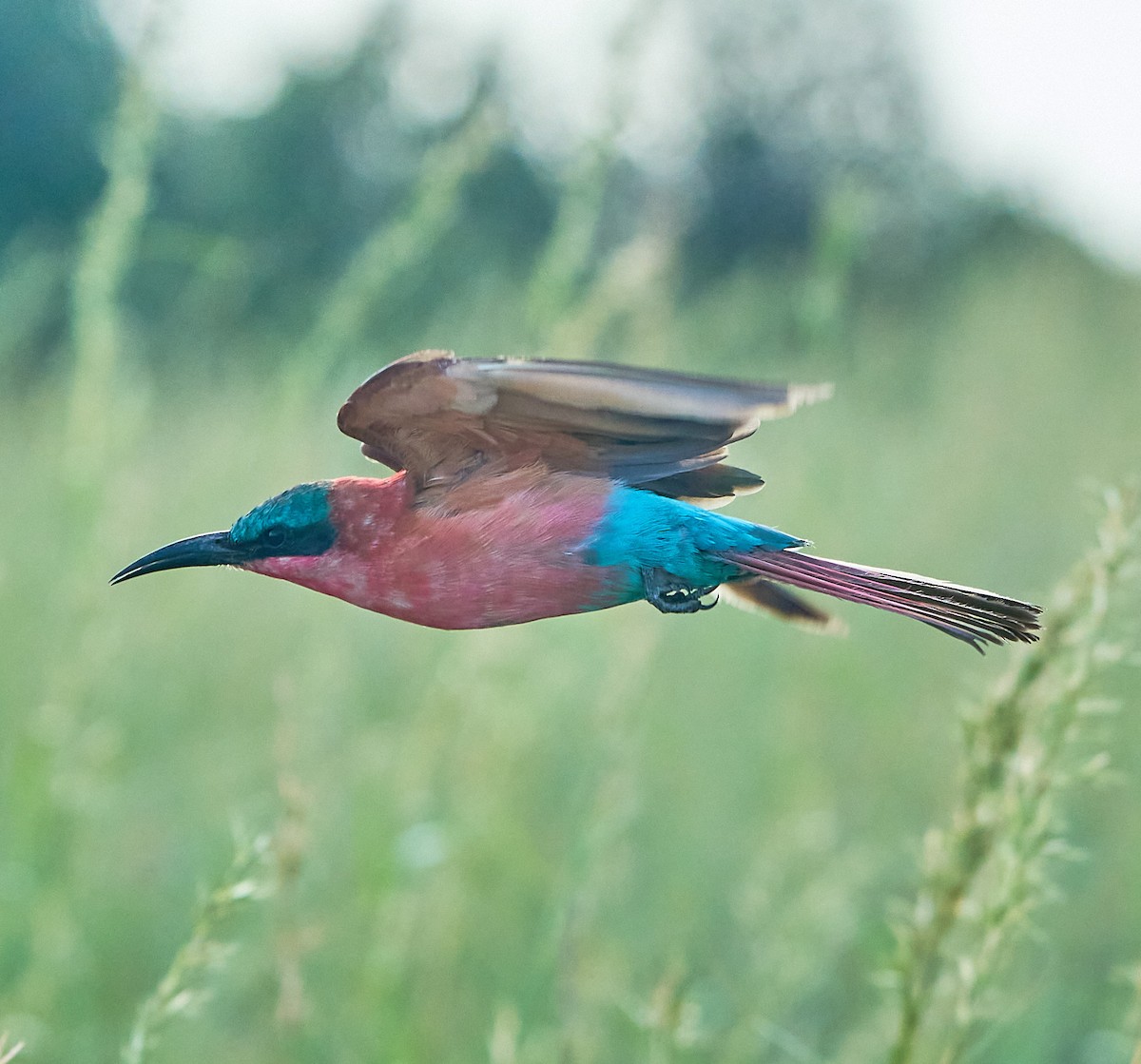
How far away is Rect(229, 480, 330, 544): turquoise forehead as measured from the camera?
1.03m

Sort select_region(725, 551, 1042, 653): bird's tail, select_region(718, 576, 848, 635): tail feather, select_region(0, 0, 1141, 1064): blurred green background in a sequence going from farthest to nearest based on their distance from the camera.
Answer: select_region(0, 0, 1141, 1064): blurred green background → select_region(718, 576, 848, 635): tail feather → select_region(725, 551, 1042, 653): bird's tail

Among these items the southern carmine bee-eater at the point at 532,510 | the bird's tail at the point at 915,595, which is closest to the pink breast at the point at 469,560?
the southern carmine bee-eater at the point at 532,510

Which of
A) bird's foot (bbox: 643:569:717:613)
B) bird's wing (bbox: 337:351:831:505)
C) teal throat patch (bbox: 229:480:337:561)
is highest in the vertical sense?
bird's wing (bbox: 337:351:831:505)

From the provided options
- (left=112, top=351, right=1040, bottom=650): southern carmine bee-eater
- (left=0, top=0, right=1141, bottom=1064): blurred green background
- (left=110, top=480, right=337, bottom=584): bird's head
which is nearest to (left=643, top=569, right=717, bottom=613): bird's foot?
(left=112, top=351, right=1040, bottom=650): southern carmine bee-eater

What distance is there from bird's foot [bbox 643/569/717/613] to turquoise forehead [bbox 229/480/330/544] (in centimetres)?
28

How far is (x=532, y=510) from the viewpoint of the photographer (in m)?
1.08

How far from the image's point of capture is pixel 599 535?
1092mm

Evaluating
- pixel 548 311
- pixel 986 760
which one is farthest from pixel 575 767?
pixel 986 760

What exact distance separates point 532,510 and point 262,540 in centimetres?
22

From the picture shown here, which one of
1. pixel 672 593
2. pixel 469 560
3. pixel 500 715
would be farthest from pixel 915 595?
pixel 500 715

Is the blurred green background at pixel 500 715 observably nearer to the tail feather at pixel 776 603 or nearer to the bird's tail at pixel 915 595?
the tail feather at pixel 776 603

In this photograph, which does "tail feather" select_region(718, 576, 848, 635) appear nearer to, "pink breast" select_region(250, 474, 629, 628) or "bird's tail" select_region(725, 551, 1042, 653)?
"bird's tail" select_region(725, 551, 1042, 653)

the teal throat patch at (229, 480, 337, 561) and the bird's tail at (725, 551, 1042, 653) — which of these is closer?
the bird's tail at (725, 551, 1042, 653)

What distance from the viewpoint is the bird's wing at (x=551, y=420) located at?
102cm
